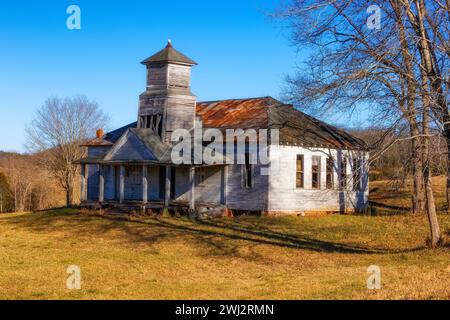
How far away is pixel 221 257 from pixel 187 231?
537 cm

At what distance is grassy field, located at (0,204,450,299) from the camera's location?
A: 14.1 m

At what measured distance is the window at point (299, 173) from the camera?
3184 centimetres

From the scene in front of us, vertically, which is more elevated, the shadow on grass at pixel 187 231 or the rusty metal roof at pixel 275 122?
the rusty metal roof at pixel 275 122

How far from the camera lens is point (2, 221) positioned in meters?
34.2

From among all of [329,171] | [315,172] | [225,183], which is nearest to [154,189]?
[225,183]

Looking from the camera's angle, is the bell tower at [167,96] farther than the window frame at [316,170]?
Yes

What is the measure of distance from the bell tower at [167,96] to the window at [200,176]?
100 inches

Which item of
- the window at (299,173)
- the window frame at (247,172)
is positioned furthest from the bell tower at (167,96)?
the window at (299,173)

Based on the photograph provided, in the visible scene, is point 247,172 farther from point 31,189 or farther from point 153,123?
point 31,189

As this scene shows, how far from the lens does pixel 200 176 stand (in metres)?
32.9

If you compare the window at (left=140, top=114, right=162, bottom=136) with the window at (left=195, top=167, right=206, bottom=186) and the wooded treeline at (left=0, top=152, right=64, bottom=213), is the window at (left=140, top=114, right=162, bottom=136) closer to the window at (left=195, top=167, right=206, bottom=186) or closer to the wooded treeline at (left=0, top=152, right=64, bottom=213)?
the window at (left=195, top=167, right=206, bottom=186)

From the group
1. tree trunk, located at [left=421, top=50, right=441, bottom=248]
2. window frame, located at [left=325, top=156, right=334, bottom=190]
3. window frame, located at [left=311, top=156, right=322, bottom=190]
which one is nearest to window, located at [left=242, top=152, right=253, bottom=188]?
window frame, located at [left=311, top=156, right=322, bottom=190]

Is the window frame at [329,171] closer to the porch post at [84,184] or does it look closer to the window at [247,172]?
the window at [247,172]
